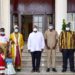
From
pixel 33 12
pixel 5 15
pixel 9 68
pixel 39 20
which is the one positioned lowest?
pixel 9 68

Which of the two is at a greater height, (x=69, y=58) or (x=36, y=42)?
(x=36, y=42)

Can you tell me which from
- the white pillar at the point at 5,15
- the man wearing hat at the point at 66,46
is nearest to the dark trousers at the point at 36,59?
the man wearing hat at the point at 66,46

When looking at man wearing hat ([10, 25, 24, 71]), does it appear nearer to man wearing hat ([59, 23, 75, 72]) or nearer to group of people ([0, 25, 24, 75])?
group of people ([0, 25, 24, 75])

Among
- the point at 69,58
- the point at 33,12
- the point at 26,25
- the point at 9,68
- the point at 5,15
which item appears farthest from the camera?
the point at 26,25

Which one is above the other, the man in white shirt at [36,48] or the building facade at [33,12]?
the building facade at [33,12]

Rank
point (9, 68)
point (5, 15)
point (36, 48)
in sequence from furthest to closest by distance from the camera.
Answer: point (5, 15) → point (36, 48) → point (9, 68)

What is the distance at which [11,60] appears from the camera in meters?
15.8

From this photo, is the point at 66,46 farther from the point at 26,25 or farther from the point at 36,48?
the point at 26,25

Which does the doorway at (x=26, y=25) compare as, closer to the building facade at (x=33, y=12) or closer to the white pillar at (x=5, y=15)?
the building facade at (x=33, y=12)

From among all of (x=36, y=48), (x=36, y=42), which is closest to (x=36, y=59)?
(x=36, y=48)

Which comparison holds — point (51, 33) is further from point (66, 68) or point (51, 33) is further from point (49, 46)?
point (66, 68)

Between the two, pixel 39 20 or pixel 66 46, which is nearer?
pixel 66 46

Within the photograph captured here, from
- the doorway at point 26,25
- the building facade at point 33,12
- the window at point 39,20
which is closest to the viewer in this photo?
the building facade at point 33,12

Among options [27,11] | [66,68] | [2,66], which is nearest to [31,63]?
[66,68]
